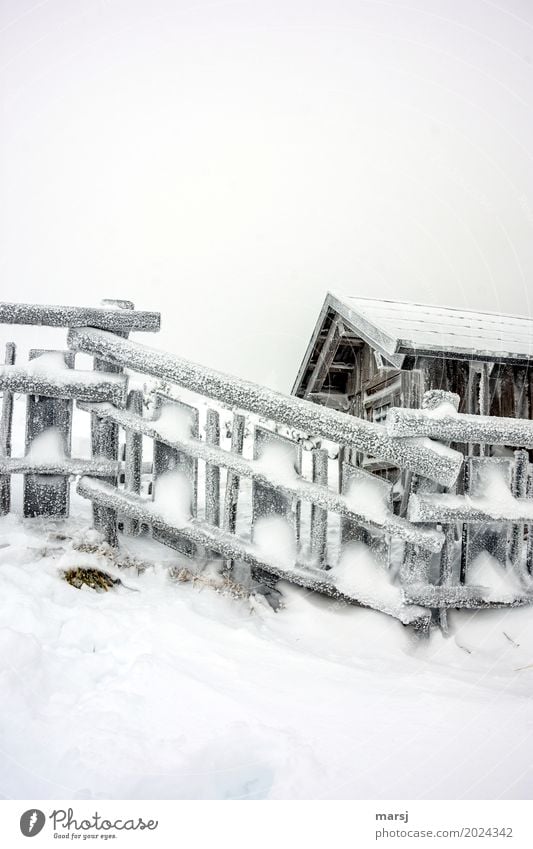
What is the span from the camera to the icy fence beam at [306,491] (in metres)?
3.16

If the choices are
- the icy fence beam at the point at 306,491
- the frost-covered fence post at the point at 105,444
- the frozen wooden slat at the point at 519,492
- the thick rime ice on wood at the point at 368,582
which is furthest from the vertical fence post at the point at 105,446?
the frozen wooden slat at the point at 519,492

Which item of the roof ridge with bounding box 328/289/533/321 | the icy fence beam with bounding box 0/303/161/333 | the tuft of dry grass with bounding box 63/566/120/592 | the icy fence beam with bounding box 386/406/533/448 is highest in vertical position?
the roof ridge with bounding box 328/289/533/321

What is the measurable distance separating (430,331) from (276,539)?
3414mm

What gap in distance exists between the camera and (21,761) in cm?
159

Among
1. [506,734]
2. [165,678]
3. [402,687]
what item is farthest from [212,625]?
[506,734]

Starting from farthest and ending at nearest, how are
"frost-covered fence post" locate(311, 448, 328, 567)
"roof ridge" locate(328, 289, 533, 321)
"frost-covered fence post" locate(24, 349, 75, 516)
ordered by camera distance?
1. "roof ridge" locate(328, 289, 533, 321)
2. "frost-covered fence post" locate(24, 349, 75, 516)
3. "frost-covered fence post" locate(311, 448, 328, 567)

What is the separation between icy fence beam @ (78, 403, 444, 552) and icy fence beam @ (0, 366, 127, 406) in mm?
236

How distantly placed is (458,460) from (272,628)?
1586mm

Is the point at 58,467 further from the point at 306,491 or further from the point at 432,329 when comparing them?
the point at 432,329

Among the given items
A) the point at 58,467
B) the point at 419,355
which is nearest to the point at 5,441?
the point at 58,467

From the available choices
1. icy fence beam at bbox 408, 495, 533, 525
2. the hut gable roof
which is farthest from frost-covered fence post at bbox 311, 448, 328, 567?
the hut gable roof

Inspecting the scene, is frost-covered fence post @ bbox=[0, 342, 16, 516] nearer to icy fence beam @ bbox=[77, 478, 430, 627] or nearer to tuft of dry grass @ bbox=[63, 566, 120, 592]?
icy fence beam @ bbox=[77, 478, 430, 627]

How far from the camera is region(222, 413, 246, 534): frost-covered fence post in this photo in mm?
3289
